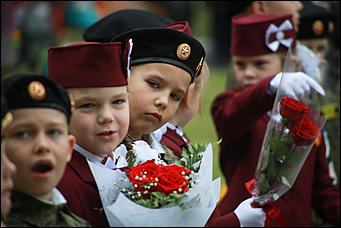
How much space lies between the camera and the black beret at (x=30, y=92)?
6.30 ft

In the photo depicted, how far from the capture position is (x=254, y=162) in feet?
14.4

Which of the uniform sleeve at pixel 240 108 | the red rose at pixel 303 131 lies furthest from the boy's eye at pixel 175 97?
the uniform sleeve at pixel 240 108

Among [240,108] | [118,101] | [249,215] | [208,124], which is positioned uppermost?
[118,101]

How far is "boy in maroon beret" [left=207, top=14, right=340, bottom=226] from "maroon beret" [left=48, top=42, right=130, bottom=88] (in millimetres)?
1965

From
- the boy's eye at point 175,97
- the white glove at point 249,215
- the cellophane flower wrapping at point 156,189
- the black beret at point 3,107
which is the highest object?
the black beret at point 3,107

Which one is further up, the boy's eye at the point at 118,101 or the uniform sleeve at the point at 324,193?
the boy's eye at the point at 118,101

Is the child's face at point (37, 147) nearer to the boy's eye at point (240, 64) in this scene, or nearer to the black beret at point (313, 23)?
the boy's eye at point (240, 64)

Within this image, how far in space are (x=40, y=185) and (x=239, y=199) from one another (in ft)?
8.04

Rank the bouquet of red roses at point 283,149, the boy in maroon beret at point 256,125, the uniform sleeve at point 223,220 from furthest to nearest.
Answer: the boy in maroon beret at point 256,125
the bouquet of red roses at point 283,149
the uniform sleeve at point 223,220

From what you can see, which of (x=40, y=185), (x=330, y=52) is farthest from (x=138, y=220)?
(x=330, y=52)

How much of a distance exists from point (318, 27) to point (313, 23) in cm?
5

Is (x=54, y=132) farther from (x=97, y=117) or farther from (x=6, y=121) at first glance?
(x=97, y=117)

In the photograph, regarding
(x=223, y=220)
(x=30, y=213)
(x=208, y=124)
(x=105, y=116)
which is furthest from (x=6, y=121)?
(x=208, y=124)

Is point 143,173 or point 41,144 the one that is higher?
point 41,144
